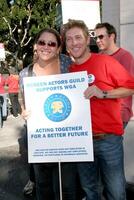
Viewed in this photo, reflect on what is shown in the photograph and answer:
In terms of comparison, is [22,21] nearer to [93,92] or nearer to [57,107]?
[57,107]

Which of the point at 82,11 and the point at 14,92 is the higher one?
the point at 82,11

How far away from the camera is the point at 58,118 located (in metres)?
3.68

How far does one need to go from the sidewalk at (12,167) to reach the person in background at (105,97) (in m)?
2.32

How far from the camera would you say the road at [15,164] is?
5.10 m

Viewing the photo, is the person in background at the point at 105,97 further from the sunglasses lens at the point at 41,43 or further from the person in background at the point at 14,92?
the person in background at the point at 14,92

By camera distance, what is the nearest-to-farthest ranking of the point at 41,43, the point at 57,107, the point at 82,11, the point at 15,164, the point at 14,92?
the point at 57,107 < the point at 41,43 < the point at 15,164 < the point at 82,11 < the point at 14,92

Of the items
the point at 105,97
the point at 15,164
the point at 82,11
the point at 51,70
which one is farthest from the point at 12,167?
the point at 105,97

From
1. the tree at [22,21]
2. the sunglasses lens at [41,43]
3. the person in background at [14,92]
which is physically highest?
the sunglasses lens at [41,43]

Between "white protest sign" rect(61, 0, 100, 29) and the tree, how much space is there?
32418 millimetres

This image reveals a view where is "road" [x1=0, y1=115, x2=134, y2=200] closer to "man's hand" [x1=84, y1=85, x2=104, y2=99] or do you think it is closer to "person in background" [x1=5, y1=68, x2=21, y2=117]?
"man's hand" [x1=84, y1=85, x2=104, y2=99]

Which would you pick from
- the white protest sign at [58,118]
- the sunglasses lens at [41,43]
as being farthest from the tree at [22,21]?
the white protest sign at [58,118]

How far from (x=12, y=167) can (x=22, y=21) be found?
37388 mm

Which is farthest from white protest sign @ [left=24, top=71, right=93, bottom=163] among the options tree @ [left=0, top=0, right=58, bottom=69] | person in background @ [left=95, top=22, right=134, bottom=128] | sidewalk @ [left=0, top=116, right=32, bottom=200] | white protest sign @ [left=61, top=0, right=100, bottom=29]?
tree @ [left=0, top=0, right=58, bottom=69]

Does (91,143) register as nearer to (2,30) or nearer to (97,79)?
(97,79)
